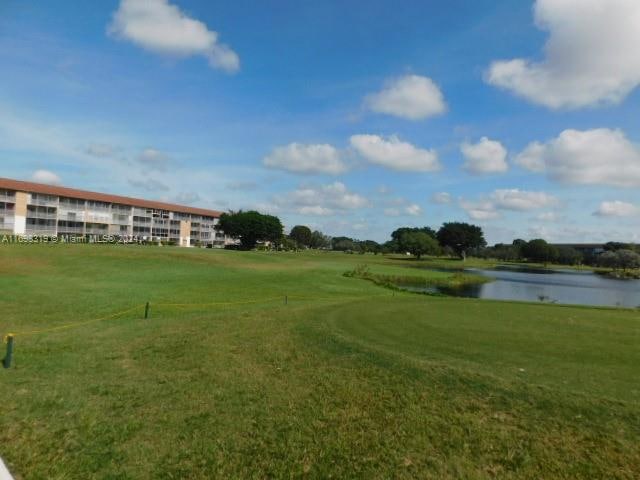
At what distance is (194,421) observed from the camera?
307 inches

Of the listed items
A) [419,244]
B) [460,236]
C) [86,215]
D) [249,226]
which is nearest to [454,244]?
[460,236]

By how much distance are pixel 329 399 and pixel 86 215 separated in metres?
115

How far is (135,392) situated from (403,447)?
5.95 metres

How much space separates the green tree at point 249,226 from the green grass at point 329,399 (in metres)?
104

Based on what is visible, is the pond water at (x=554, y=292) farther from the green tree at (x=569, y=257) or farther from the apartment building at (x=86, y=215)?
the green tree at (x=569, y=257)

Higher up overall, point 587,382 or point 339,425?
point 587,382

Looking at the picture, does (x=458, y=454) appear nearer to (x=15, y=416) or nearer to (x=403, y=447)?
(x=403, y=447)

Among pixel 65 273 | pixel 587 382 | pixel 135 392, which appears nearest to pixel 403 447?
pixel 587 382

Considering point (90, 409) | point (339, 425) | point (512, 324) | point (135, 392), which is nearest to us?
point (339, 425)

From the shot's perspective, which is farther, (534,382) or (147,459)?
(534,382)

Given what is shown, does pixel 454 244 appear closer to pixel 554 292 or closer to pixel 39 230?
pixel 554 292

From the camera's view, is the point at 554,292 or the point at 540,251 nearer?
the point at 554,292

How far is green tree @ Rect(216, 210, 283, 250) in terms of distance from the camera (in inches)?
4734

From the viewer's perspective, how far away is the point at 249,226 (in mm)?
120500
